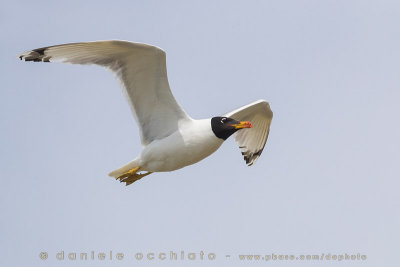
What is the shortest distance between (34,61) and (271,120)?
4476mm

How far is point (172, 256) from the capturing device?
670 cm

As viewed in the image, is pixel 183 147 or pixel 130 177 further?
pixel 130 177

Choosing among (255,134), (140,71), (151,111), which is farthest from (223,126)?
(255,134)

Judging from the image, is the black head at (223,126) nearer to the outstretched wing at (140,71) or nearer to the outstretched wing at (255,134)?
the outstretched wing at (140,71)

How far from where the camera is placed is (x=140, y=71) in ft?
27.6

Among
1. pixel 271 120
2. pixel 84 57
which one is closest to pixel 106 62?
pixel 84 57

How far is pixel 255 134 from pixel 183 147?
2721 millimetres

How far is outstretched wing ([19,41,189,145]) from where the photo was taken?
8.14 meters

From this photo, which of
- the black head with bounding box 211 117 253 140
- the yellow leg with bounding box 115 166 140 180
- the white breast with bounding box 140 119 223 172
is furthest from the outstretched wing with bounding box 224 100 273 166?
the yellow leg with bounding box 115 166 140 180

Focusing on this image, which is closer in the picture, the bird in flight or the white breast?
the bird in flight

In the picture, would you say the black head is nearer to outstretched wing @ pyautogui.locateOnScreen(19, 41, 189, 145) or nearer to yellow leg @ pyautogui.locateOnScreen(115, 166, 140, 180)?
outstretched wing @ pyautogui.locateOnScreen(19, 41, 189, 145)

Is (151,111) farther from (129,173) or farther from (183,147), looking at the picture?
(129,173)

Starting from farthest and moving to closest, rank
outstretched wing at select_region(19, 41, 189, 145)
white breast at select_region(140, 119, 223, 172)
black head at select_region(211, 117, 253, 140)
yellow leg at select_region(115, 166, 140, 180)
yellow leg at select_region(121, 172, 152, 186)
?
1. yellow leg at select_region(121, 172, 152, 186)
2. yellow leg at select_region(115, 166, 140, 180)
3. black head at select_region(211, 117, 253, 140)
4. white breast at select_region(140, 119, 223, 172)
5. outstretched wing at select_region(19, 41, 189, 145)

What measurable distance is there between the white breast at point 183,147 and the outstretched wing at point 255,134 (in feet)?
6.09
